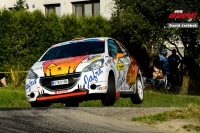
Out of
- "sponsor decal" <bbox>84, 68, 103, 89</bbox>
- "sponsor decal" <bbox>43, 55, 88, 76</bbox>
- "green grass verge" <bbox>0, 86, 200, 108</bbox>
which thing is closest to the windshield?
"sponsor decal" <bbox>43, 55, 88, 76</bbox>

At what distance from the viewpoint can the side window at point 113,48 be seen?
45.1 ft

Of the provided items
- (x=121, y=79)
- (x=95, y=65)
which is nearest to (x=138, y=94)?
(x=121, y=79)

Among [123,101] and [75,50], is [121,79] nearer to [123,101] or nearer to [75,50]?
[75,50]

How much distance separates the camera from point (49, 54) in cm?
1410

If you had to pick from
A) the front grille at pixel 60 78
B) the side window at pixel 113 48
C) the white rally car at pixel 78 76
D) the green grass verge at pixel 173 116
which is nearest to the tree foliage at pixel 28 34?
the side window at pixel 113 48

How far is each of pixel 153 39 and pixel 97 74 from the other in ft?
39.1

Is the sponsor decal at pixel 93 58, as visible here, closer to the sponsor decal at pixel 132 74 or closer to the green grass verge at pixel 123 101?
the sponsor decal at pixel 132 74

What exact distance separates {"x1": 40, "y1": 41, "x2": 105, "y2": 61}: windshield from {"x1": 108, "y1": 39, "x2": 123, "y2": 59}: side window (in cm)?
19

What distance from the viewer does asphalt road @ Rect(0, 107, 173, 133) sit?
8695mm

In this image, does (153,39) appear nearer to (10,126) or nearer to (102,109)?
(102,109)

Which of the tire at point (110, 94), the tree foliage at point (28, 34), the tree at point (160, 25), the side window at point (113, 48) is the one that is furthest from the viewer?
the tree foliage at point (28, 34)

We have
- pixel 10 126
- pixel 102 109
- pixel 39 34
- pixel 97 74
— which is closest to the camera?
pixel 10 126

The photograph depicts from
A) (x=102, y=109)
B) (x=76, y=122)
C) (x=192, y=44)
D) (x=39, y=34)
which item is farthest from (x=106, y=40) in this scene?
(x=39, y=34)

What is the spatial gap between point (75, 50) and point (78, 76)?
138cm
